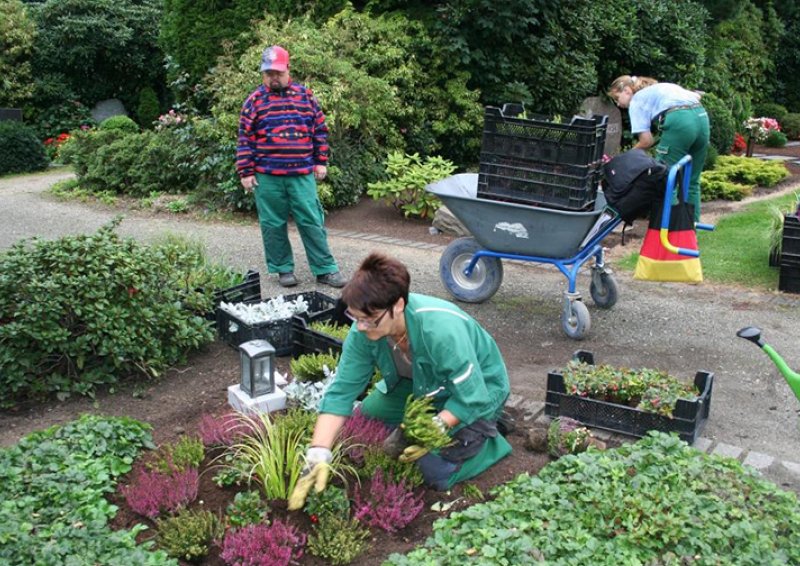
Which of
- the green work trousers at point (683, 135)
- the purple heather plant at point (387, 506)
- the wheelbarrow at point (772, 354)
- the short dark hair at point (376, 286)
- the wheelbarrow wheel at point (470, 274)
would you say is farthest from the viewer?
the green work trousers at point (683, 135)

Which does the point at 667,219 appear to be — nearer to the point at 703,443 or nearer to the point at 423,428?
the point at 703,443

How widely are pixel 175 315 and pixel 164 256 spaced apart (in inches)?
16.5

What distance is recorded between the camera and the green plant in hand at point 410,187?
977 cm

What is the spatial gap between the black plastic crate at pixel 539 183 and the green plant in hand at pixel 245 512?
11.2 ft

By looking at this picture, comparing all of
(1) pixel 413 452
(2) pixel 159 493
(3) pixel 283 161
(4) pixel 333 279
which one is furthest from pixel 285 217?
(1) pixel 413 452

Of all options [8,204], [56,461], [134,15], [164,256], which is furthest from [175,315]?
[134,15]

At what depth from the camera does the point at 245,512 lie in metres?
3.31

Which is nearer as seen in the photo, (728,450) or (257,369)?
(728,450)

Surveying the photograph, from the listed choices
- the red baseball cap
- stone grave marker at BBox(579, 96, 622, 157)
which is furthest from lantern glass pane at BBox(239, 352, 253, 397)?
stone grave marker at BBox(579, 96, 622, 157)

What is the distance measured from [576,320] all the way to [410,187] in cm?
435

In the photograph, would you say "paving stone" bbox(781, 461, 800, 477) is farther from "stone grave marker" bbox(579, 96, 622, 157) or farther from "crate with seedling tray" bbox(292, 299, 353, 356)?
"stone grave marker" bbox(579, 96, 622, 157)

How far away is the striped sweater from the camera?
6883 millimetres

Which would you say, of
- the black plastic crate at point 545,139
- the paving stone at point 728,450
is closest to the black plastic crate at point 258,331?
the black plastic crate at point 545,139

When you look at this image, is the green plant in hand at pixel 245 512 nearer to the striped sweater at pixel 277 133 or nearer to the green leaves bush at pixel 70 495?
the green leaves bush at pixel 70 495
